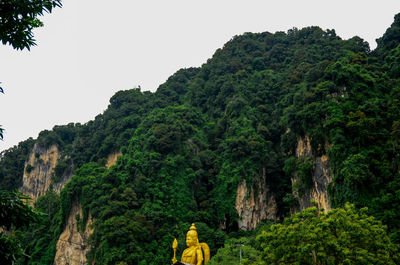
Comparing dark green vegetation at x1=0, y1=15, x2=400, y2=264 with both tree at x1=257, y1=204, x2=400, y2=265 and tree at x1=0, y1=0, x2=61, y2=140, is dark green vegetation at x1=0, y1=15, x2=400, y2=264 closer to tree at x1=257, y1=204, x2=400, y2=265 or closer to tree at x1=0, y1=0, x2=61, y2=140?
tree at x1=257, y1=204, x2=400, y2=265

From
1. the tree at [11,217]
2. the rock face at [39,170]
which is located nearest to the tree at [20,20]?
the tree at [11,217]

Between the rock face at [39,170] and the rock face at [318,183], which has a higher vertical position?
the rock face at [39,170]

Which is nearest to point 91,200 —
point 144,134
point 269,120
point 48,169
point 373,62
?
point 144,134

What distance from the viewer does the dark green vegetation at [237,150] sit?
749 inches

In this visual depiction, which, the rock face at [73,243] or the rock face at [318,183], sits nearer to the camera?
the rock face at [318,183]

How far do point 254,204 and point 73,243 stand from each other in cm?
1539

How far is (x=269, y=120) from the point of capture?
112ft

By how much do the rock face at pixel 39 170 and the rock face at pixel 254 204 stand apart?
27429mm

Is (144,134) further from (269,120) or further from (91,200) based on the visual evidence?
(269,120)

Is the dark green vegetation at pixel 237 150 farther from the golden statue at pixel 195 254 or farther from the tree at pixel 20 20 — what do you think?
the tree at pixel 20 20

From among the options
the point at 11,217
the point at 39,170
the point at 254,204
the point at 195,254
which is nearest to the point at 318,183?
the point at 254,204

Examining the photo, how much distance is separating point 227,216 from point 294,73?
15.6m

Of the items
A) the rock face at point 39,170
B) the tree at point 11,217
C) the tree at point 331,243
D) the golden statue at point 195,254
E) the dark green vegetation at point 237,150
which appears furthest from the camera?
the rock face at point 39,170

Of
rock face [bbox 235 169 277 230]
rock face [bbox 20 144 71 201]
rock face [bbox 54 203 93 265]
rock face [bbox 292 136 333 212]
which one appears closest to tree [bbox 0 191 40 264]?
rock face [bbox 292 136 333 212]
